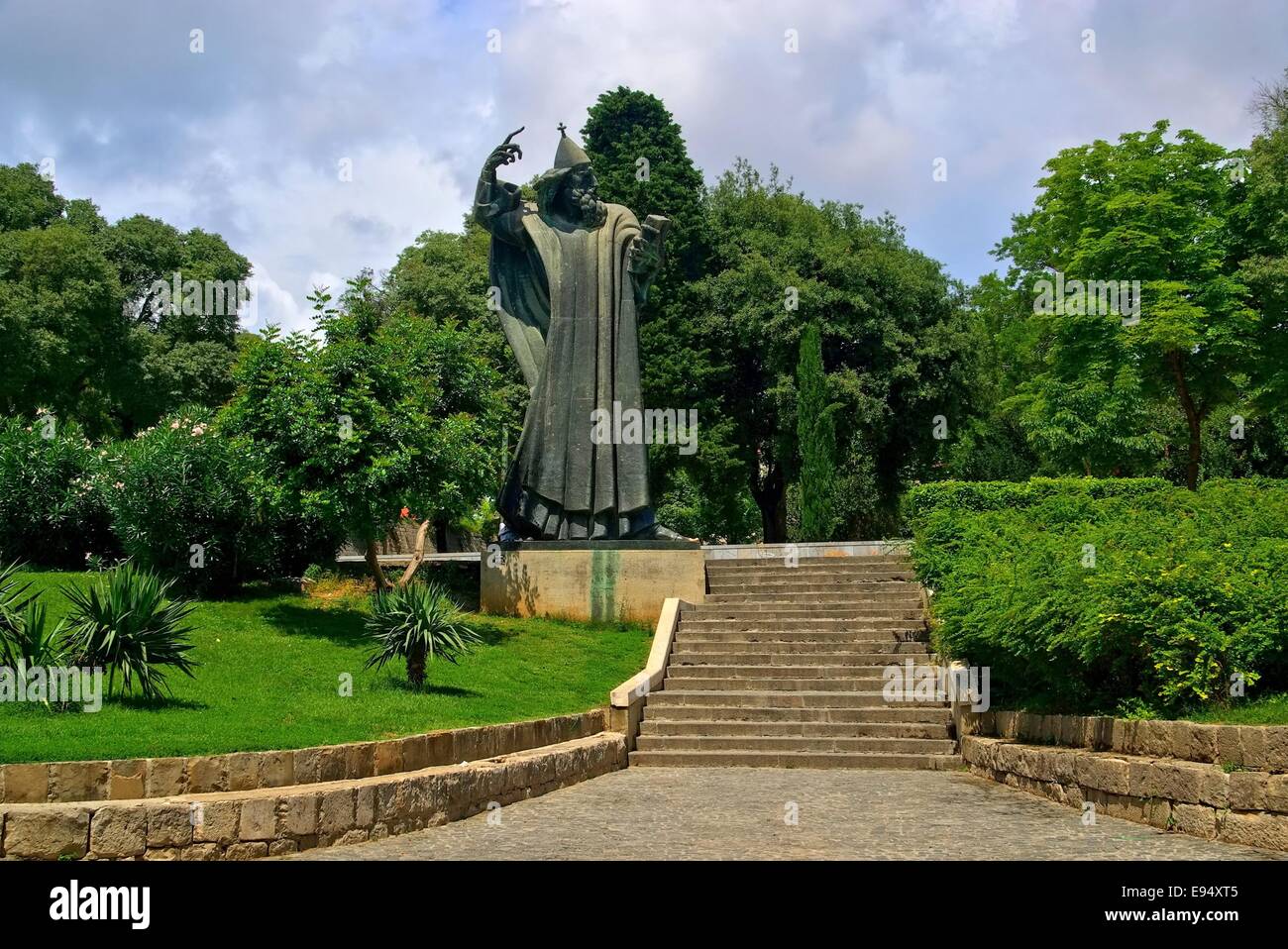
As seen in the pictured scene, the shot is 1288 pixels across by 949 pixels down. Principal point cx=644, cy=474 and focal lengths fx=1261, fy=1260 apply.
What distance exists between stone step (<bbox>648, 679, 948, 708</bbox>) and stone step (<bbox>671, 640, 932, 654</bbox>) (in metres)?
0.79

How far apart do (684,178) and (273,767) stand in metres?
27.7

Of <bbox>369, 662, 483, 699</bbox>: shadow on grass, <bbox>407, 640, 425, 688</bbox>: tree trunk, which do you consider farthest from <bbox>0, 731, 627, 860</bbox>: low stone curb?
<bbox>407, 640, 425, 688</bbox>: tree trunk

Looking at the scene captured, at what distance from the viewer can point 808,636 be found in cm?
1667

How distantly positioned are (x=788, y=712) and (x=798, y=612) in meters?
3.21

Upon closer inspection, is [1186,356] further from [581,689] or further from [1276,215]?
[581,689]

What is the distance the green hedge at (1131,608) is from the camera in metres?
9.99

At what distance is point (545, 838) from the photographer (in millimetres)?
8969

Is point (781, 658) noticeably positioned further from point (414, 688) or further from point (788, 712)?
point (414, 688)

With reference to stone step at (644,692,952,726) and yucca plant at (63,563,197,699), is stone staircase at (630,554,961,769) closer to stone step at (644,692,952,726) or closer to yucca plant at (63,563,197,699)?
stone step at (644,692,952,726)

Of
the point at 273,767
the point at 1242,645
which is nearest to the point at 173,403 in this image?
the point at 273,767

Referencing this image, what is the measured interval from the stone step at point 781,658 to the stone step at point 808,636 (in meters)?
0.27

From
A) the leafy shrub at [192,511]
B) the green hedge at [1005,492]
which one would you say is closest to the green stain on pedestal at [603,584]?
the green hedge at [1005,492]

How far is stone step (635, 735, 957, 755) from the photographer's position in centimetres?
1363

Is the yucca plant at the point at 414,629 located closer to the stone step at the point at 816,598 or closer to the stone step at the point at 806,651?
the stone step at the point at 806,651
